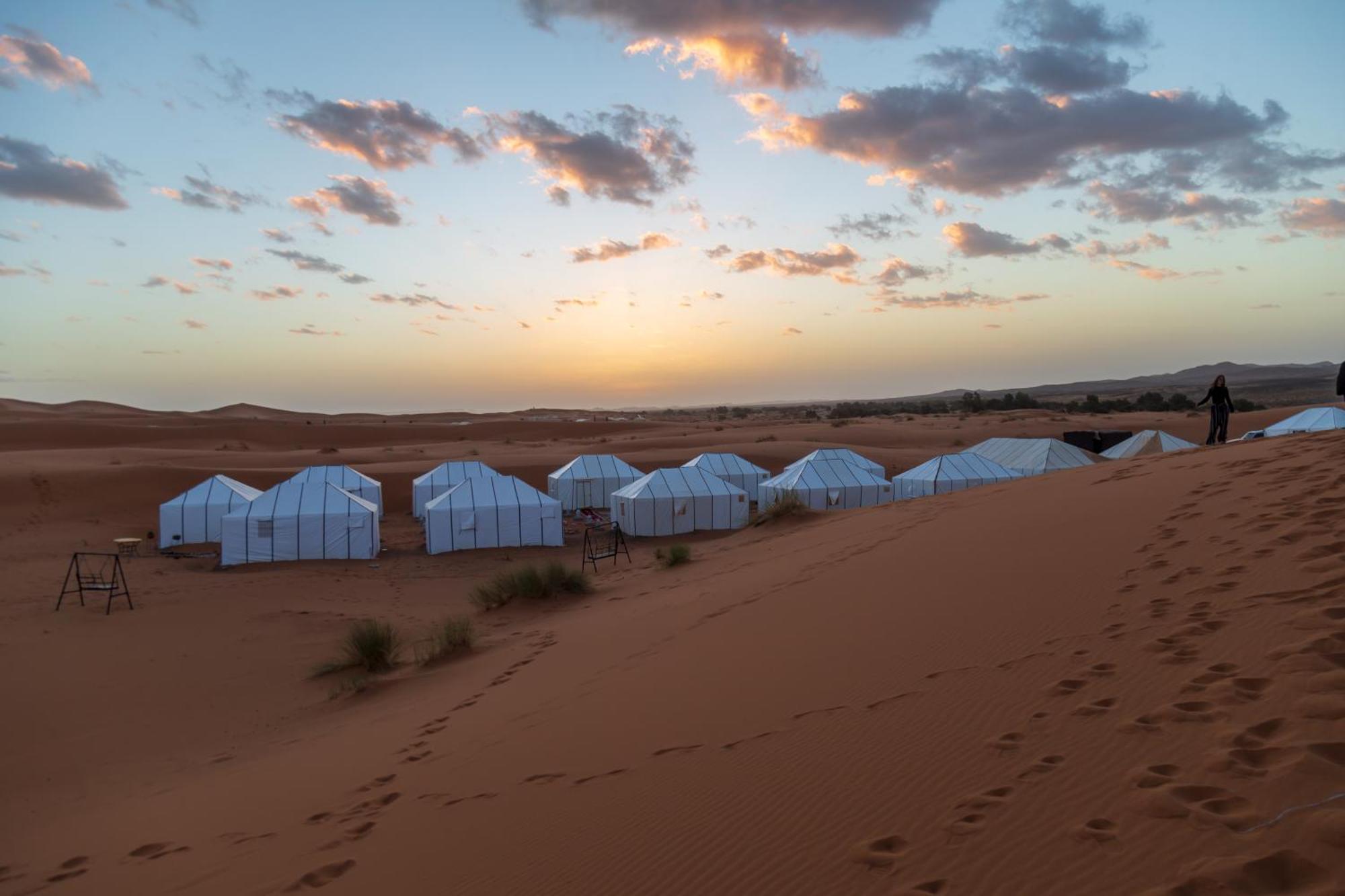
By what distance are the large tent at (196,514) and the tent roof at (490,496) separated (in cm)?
777

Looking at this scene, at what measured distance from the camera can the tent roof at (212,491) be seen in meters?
28.2

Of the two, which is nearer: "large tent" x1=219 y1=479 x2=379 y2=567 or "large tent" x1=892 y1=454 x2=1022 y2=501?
Result: "large tent" x1=219 y1=479 x2=379 y2=567

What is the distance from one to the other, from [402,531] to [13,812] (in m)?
24.8

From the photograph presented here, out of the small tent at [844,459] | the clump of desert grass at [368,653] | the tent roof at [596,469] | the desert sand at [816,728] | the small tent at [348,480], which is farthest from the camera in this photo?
the tent roof at [596,469]

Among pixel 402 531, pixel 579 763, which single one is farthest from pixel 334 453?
pixel 579 763

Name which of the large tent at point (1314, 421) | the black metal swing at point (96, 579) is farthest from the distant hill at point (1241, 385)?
the black metal swing at point (96, 579)

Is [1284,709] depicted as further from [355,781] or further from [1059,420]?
[1059,420]

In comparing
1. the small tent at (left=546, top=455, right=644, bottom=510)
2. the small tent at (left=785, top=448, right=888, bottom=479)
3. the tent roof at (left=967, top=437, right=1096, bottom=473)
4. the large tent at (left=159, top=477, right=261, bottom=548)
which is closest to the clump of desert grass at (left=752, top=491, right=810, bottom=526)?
the small tent at (left=785, top=448, right=888, bottom=479)

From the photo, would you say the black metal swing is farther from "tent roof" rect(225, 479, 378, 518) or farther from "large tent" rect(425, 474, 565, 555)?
"large tent" rect(425, 474, 565, 555)

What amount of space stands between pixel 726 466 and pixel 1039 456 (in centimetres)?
1357

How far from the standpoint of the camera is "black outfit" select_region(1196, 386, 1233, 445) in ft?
55.4

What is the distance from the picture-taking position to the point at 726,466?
3709cm

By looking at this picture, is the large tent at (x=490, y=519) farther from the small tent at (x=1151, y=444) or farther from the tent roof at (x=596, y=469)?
the small tent at (x=1151, y=444)

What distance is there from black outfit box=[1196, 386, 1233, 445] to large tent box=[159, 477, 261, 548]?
29.8 m
